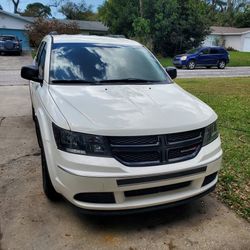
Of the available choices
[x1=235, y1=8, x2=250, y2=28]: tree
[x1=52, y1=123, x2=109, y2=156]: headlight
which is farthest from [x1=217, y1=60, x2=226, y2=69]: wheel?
[x1=235, y1=8, x2=250, y2=28]: tree

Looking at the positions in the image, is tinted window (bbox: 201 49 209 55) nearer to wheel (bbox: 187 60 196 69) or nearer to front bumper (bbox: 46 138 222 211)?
wheel (bbox: 187 60 196 69)

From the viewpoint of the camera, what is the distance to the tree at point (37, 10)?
2202 inches

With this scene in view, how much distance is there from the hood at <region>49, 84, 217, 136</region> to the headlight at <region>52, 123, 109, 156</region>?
6cm

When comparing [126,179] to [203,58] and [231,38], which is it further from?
[231,38]

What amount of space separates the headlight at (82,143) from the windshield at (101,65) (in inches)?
50.3

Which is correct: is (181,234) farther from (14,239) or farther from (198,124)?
(14,239)

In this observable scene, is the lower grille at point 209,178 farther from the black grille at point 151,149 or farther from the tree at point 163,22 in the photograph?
the tree at point 163,22

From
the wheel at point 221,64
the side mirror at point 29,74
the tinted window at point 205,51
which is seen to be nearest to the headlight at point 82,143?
the side mirror at point 29,74

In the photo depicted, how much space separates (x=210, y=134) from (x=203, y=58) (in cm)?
2241

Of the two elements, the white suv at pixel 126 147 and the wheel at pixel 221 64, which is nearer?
the white suv at pixel 126 147

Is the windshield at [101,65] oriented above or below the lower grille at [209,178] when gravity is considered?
above

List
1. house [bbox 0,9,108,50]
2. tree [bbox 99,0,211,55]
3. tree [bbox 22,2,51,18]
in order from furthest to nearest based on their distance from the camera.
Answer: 1. tree [bbox 22,2,51,18]
2. house [bbox 0,9,108,50]
3. tree [bbox 99,0,211,55]

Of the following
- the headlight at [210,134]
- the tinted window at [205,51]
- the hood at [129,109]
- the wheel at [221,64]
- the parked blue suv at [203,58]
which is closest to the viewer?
the hood at [129,109]

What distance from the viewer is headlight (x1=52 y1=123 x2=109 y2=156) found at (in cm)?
292
